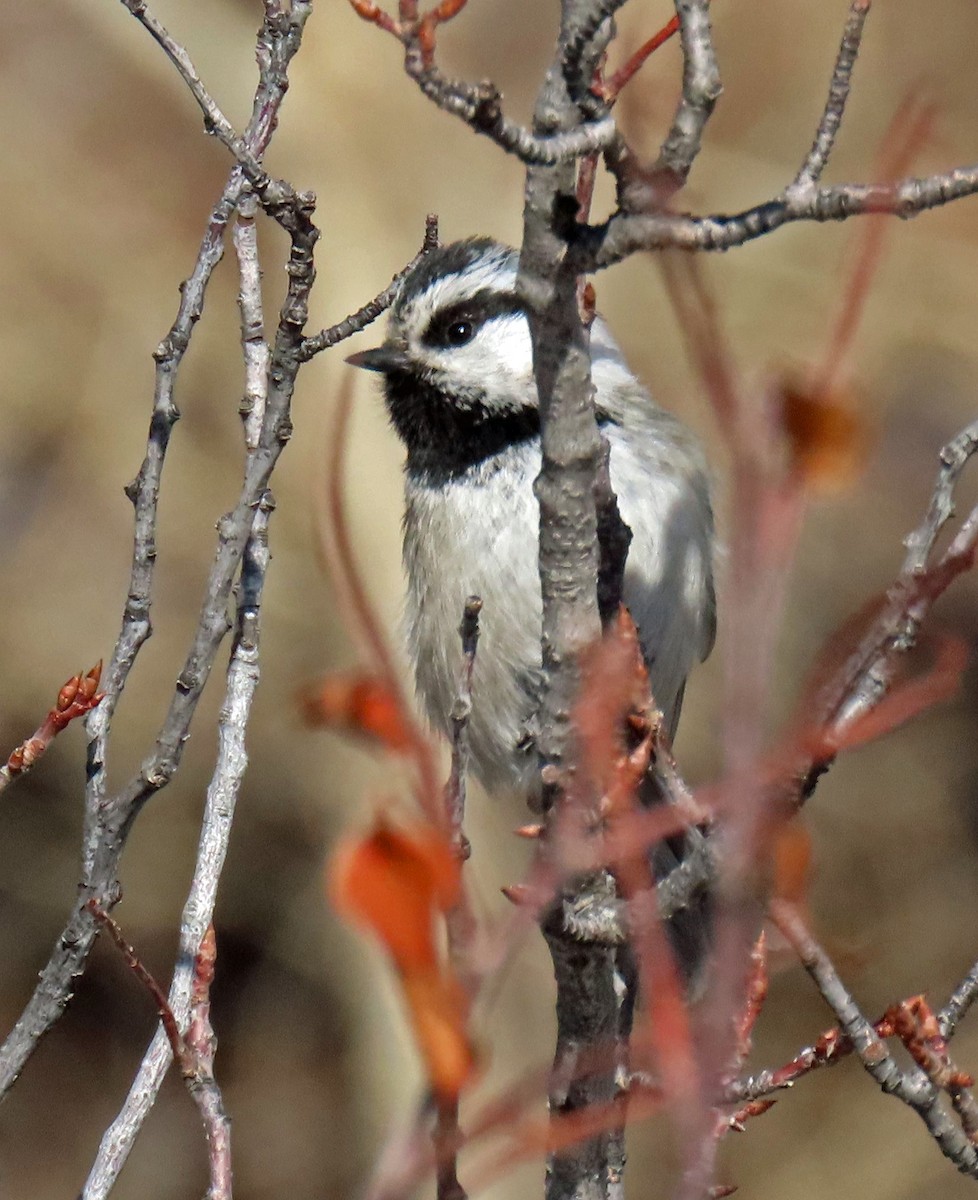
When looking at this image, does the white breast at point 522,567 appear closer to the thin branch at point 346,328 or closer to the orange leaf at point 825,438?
the thin branch at point 346,328

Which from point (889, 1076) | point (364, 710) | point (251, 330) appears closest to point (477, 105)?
point (364, 710)

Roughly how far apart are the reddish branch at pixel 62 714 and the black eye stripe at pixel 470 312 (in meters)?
1.28

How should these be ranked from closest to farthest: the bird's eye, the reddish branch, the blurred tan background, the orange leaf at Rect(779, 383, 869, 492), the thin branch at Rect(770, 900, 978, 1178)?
the orange leaf at Rect(779, 383, 869, 492), the thin branch at Rect(770, 900, 978, 1178), the reddish branch, the bird's eye, the blurred tan background

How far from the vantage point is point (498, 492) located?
2766mm

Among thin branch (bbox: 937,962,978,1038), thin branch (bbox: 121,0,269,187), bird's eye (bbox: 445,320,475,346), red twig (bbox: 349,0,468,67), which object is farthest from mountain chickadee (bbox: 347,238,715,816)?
red twig (bbox: 349,0,468,67)

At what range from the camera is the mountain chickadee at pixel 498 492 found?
274 centimetres

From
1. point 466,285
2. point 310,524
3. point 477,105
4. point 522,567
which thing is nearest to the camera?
point 477,105

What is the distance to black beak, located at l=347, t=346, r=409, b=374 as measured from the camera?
2943 millimetres

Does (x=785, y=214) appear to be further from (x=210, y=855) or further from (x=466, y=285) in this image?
(x=466, y=285)

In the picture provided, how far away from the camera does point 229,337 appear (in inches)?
197

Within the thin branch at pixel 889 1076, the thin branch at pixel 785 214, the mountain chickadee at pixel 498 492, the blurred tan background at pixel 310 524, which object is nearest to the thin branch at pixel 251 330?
the mountain chickadee at pixel 498 492

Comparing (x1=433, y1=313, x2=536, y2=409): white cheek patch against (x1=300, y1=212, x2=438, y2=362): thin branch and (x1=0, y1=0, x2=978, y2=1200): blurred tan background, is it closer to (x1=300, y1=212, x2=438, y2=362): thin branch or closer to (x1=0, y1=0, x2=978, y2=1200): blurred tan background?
(x1=300, y1=212, x2=438, y2=362): thin branch

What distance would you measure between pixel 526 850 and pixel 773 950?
3020 mm

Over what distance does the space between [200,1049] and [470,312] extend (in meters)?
1.63
